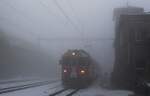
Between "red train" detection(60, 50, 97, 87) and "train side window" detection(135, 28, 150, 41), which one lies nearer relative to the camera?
"red train" detection(60, 50, 97, 87)

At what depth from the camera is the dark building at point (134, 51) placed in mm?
25531

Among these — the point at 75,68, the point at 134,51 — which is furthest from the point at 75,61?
the point at 134,51

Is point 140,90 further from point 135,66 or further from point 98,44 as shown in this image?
point 98,44

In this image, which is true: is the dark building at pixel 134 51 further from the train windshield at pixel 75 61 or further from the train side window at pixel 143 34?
the train windshield at pixel 75 61

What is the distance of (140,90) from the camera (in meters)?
19.6

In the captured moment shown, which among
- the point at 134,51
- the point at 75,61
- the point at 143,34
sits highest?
the point at 143,34

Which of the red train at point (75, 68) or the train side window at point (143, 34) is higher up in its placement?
the train side window at point (143, 34)

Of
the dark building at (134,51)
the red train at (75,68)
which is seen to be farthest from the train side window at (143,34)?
the red train at (75,68)

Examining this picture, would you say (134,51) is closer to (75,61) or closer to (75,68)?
(75,61)

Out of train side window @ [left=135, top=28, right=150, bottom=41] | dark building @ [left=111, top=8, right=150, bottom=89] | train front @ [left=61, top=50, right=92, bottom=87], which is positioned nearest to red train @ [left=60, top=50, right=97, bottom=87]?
train front @ [left=61, top=50, right=92, bottom=87]

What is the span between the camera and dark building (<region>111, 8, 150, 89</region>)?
2553cm

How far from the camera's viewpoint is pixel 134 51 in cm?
2584

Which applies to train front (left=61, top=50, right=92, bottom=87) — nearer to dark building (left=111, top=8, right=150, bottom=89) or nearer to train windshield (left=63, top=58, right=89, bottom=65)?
train windshield (left=63, top=58, right=89, bottom=65)

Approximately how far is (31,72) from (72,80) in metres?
27.8
